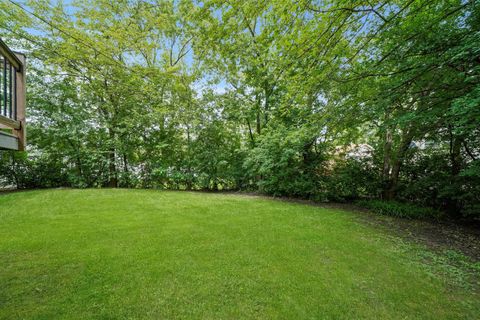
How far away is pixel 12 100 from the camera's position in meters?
1.98

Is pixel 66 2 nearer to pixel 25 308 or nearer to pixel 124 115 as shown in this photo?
pixel 124 115

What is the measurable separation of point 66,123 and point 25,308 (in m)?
7.90

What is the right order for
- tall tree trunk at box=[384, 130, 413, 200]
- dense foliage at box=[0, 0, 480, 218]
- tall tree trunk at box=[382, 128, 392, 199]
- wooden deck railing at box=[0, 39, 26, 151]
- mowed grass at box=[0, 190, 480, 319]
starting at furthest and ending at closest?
tall tree trunk at box=[382, 128, 392, 199]
tall tree trunk at box=[384, 130, 413, 200]
dense foliage at box=[0, 0, 480, 218]
wooden deck railing at box=[0, 39, 26, 151]
mowed grass at box=[0, 190, 480, 319]

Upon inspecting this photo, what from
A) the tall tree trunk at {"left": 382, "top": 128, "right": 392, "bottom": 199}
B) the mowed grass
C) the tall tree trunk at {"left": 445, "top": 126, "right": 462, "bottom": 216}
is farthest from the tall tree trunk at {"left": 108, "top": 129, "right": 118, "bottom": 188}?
the tall tree trunk at {"left": 445, "top": 126, "right": 462, "bottom": 216}

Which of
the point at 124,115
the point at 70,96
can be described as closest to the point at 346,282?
the point at 124,115

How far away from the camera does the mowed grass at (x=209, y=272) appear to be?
5.57 feet

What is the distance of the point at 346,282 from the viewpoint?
2115 millimetres

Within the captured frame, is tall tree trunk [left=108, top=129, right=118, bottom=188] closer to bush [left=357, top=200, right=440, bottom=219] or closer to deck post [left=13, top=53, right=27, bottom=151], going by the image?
deck post [left=13, top=53, right=27, bottom=151]

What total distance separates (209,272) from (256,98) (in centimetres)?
737

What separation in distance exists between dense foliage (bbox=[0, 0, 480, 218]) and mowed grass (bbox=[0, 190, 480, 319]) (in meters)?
2.26

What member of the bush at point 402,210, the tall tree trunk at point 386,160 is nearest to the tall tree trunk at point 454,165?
the bush at point 402,210

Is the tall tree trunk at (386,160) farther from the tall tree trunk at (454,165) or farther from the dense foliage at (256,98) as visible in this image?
the tall tree trunk at (454,165)

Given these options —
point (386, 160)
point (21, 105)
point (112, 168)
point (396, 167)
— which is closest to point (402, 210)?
point (396, 167)

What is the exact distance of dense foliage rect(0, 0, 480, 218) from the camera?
287 cm
